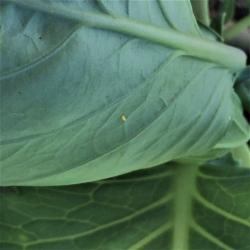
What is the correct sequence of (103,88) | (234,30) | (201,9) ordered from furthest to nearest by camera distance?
1. (234,30)
2. (201,9)
3. (103,88)

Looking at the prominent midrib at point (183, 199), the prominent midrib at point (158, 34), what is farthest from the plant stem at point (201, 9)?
the prominent midrib at point (183, 199)

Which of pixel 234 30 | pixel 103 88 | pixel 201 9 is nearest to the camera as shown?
pixel 103 88

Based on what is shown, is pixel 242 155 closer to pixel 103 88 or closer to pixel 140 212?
pixel 140 212

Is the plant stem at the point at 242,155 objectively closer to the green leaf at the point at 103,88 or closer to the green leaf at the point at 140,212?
the green leaf at the point at 140,212

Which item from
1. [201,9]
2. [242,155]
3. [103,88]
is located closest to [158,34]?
[103,88]

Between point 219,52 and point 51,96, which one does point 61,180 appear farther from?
Result: point 219,52

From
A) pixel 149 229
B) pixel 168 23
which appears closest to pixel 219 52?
pixel 168 23
